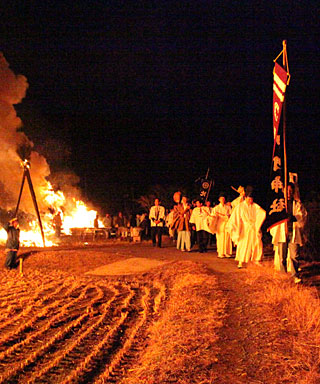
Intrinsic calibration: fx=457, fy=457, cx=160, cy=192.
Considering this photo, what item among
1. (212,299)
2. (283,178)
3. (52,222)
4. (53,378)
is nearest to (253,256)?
(283,178)

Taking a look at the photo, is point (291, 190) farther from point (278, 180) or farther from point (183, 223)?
point (183, 223)

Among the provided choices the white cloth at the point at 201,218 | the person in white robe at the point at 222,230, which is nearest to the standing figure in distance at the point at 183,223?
the white cloth at the point at 201,218

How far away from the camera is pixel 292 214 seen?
9.73 m

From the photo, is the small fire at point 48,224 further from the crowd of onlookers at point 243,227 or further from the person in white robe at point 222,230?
the person in white robe at point 222,230

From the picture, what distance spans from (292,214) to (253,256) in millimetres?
2109

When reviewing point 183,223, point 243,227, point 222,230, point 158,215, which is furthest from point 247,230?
point 158,215

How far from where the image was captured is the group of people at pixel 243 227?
381 inches

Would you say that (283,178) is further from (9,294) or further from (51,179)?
(51,179)

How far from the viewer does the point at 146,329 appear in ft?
21.1

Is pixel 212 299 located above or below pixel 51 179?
below

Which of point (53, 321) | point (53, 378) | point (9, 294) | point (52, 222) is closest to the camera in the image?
point (53, 378)

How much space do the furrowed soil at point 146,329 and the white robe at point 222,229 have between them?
2.89m

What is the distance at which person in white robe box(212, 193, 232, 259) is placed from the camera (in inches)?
559

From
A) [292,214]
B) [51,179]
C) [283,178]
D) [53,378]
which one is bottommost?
[53,378]
